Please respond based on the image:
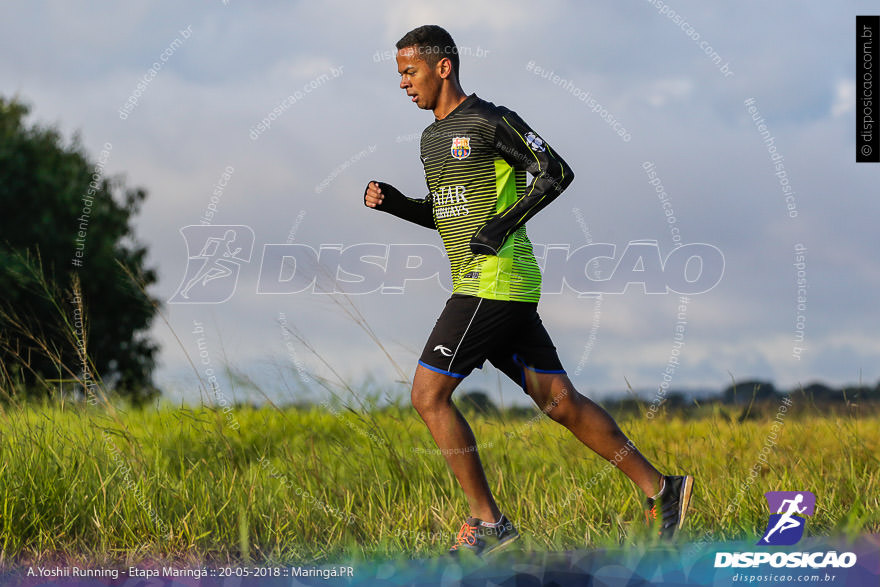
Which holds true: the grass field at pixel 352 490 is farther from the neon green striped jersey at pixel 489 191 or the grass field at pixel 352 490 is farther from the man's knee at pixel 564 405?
the neon green striped jersey at pixel 489 191

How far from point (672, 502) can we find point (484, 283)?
59.4 inches

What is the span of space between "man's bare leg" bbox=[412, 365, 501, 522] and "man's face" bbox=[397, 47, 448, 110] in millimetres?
1309

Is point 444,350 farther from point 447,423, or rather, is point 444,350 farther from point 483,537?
point 483,537

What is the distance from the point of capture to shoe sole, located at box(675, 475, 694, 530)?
4250 millimetres

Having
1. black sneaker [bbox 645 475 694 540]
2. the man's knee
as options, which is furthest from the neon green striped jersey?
black sneaker [bbox 645 475 694 540]

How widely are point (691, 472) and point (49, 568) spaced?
371 centimetres

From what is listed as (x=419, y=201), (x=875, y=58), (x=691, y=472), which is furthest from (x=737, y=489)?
(x=875, y=58)

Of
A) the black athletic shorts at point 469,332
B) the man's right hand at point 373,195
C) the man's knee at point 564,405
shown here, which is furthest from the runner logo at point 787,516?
the man's right hand at point 373,195

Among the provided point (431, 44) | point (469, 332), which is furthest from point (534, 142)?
point (469, 332)

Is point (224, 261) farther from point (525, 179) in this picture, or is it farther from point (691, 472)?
point (691, 472)

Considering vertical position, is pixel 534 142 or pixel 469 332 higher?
pixel 534 142

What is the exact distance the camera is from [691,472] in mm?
5344

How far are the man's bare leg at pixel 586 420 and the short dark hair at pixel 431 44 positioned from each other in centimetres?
159

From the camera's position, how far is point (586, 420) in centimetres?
421
